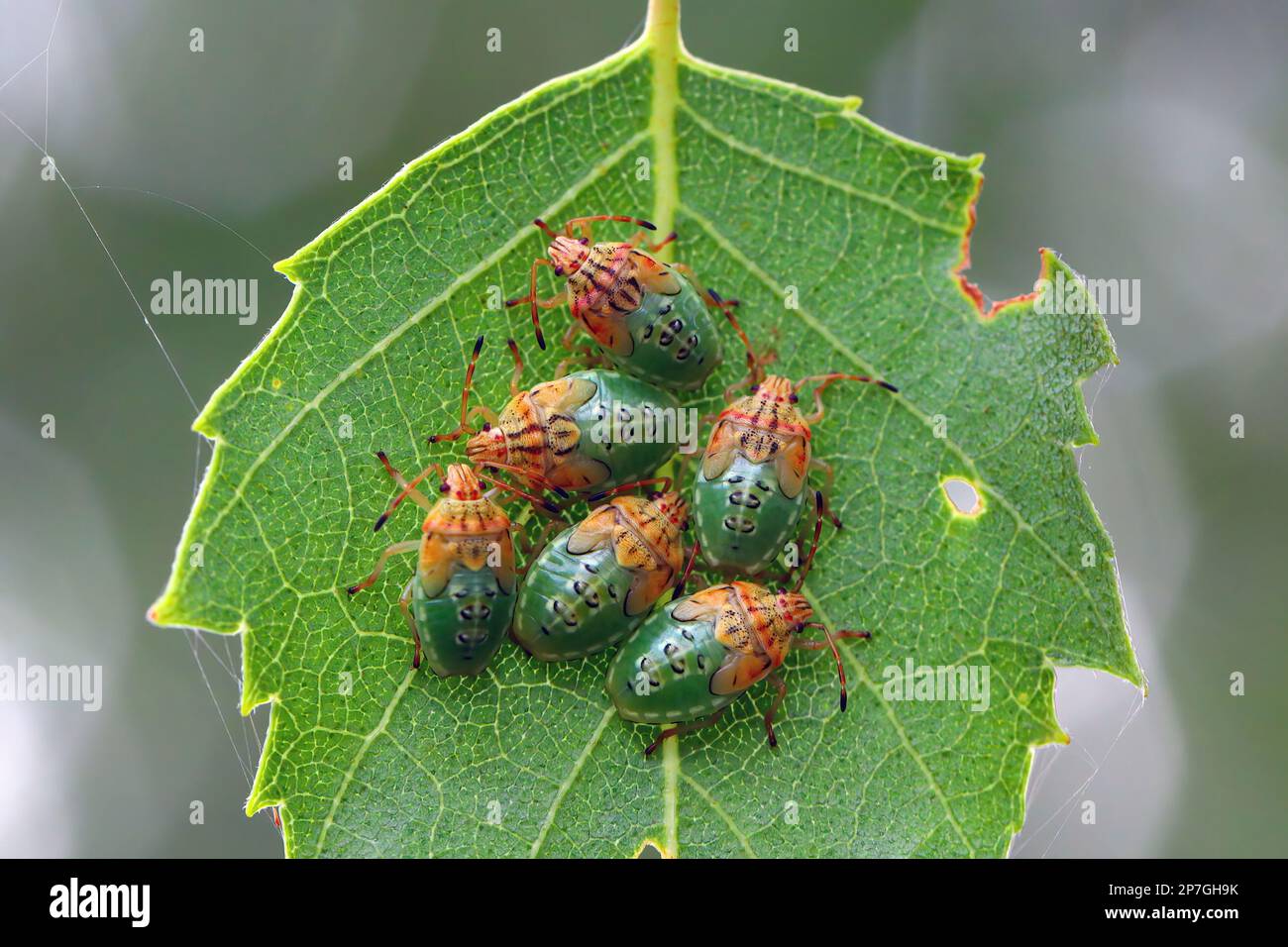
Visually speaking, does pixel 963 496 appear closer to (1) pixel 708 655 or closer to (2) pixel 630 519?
(1) pixel 708 655

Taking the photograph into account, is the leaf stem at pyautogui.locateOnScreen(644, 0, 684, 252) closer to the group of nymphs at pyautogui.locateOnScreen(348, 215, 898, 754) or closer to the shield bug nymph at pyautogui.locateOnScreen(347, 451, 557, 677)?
the group of nymphs at pyautogui.locateOnScreen(348, 215, 898, 754)

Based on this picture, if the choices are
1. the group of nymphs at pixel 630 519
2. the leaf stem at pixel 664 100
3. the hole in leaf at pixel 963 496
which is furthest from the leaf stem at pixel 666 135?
the hole in leaf at pixel 963 496

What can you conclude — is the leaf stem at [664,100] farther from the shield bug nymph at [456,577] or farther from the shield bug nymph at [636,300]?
the shield bug nymph at [456,577]

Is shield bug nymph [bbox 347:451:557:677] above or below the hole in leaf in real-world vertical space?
below

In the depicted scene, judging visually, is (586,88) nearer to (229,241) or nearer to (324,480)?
(324,480)

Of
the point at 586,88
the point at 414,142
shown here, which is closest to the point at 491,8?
the point at 414,142

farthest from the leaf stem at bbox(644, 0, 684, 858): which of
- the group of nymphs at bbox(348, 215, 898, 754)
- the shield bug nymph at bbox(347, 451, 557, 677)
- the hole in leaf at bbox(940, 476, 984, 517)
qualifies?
the hole in leaf at bbox(940, 476, 984, 517)
